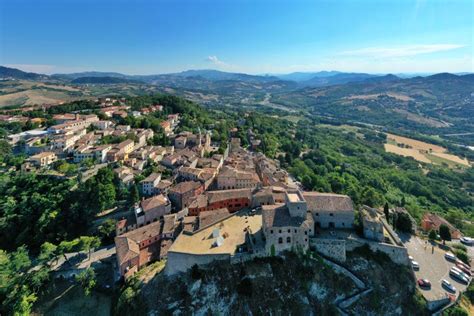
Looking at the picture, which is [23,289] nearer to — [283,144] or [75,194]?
[75,194]

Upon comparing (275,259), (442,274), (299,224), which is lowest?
(442,274)

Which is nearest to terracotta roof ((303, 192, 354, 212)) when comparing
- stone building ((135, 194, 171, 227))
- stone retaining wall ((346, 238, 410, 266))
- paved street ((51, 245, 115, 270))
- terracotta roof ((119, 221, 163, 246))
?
stone retaining wall ((346, 238, 410, 266))

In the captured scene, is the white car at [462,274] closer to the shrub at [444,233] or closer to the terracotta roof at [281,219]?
the shrub at [444,233]

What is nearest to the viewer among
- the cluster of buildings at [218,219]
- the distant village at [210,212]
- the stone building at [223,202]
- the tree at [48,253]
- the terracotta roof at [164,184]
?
the cluster of buildings at [218,219]

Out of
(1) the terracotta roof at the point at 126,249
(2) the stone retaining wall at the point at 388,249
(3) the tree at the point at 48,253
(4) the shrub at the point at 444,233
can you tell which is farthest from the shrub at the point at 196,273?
(4) the shrub at the point at 444,233

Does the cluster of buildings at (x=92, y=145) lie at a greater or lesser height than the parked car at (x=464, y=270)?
greater

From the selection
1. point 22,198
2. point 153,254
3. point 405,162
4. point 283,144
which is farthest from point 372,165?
point 22,198
